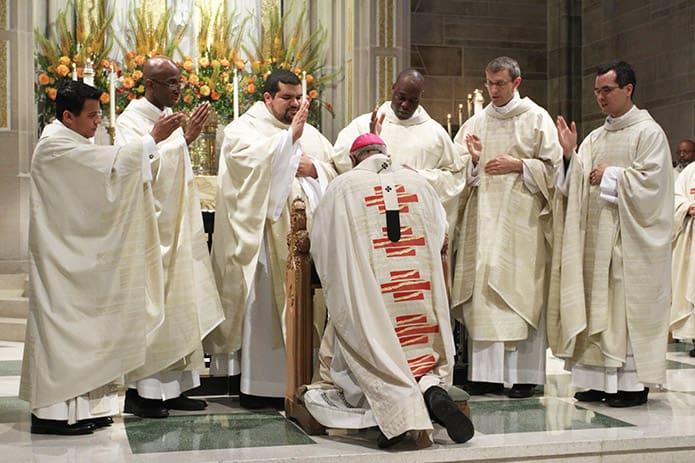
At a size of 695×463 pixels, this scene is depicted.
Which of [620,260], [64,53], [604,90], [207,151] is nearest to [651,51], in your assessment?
[207,151]

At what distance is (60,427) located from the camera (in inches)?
200

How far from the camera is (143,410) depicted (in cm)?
557

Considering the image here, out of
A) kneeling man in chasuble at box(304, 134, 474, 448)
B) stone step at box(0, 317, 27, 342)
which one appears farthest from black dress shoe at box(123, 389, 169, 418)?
stone step at box(0, 317, 27, 342)

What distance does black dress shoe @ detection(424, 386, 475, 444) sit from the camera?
15.5 ft

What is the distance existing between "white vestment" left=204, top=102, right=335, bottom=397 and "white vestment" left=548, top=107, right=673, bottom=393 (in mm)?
1609

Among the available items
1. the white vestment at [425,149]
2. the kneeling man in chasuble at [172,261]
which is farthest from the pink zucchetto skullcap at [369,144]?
the white vestment at [425,149]

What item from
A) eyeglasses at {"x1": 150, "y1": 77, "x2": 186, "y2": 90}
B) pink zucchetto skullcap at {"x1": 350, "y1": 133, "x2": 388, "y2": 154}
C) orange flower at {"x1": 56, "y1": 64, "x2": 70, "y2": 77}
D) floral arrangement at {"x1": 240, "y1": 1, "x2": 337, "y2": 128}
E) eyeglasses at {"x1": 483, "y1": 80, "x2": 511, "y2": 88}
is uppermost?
floral arrangement at {"x1": 240, "y1": 1, "x2": 337, "y2": 128}

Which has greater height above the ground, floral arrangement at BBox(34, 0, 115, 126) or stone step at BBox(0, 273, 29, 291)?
floral arrangement at BBox(34, 0, 115, 126)

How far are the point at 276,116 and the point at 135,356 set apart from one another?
1768mm

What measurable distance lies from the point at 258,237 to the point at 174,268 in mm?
581

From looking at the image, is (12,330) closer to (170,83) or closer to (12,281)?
(12,281)

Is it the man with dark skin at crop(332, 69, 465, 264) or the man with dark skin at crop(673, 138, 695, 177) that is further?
the man with dark skin at crop(673, 138, 695, 177)

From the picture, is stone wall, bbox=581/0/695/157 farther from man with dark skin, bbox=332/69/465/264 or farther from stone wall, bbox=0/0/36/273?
stone wall, bbox=0/0/36/273

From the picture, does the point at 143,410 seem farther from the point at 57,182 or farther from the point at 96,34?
the point at 96,34
